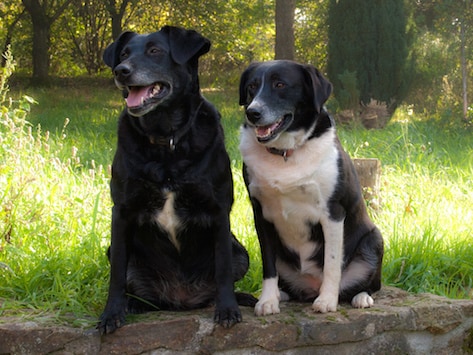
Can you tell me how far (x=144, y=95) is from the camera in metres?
2.54

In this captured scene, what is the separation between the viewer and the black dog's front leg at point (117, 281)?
8.45ft

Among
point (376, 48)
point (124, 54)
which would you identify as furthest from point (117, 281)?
point (376, 48)

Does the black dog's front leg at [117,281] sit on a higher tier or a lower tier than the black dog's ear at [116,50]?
lower

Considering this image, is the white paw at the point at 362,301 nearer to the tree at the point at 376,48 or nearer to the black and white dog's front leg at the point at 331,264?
the black and white dog's front leg at the point at 331,264

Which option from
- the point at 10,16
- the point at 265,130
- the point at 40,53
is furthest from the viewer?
the point at 10,16

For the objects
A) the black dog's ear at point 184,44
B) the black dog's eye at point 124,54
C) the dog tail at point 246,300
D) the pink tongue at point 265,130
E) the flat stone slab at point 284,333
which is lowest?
the flat stone slab at point 284,333

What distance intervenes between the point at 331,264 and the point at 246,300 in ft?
1.64

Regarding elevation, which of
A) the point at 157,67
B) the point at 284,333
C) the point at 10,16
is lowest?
the point at 284,333

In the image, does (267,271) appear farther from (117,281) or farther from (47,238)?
(47,238)

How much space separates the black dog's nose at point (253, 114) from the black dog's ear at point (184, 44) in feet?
1.15

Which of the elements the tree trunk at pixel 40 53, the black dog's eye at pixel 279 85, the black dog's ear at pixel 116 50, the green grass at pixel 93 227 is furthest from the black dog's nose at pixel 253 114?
the tree trunk at pixel 40 53

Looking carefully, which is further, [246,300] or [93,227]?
[93,227]

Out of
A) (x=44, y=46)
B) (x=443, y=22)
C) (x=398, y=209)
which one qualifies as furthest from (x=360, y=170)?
(x=44, y=46)

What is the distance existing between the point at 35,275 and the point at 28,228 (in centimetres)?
67
